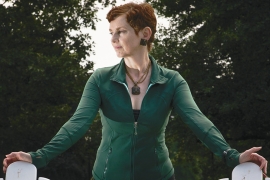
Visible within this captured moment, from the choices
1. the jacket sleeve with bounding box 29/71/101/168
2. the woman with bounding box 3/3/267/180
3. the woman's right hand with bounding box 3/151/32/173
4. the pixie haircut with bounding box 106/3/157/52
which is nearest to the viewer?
the woman's right hand with bounding box 3/151/32/173

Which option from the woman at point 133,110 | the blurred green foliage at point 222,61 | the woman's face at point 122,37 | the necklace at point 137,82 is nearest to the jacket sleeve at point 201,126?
the woman at point 133,110

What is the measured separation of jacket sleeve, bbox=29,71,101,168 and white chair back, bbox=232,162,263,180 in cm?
76

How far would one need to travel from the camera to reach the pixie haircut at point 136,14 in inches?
147

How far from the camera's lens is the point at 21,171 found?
131 inches

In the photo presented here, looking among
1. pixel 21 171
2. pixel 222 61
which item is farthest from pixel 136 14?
pixel 222 61

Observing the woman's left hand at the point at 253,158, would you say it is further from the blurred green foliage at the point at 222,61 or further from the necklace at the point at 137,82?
the blurred green foliage at the point at 222,61

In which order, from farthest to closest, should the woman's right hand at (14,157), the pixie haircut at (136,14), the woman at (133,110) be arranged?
the pixie haircut at (136,14), the woman at (133,110), the woman's right hand at (14,157)

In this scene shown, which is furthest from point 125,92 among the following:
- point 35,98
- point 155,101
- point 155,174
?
point 35,98

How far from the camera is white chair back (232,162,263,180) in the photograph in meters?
3.31

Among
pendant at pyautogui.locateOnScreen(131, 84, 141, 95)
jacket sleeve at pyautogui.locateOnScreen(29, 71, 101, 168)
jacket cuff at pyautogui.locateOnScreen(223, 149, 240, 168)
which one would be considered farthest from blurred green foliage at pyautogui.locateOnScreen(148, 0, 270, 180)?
jacket cuff at pyautogui.locateOnScreen(223, 149, 240, 168)

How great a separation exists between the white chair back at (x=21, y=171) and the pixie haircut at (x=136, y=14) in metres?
0.91

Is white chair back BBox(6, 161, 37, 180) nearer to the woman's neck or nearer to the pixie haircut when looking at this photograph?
the woman's neck

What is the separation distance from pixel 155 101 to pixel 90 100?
326 millimetres

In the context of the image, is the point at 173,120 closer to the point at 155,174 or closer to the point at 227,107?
the point at 227,107
